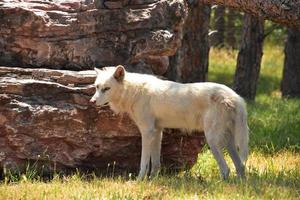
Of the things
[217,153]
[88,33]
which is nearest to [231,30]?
[88,33]

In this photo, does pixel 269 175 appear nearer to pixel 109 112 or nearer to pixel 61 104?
pixel 109 112

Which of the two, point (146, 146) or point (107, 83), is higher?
point (107, 83)

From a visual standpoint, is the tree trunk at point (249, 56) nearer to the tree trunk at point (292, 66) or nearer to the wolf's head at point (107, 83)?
the tree trunk at point (292, 66)

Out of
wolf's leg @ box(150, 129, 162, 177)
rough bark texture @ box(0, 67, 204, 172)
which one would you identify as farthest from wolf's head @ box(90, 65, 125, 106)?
wolf's leg @ box(150, 129, 162, 177)

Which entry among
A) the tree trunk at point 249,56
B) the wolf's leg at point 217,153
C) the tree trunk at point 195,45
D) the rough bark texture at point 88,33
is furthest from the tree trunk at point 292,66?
the wolf's leg at point 217,153

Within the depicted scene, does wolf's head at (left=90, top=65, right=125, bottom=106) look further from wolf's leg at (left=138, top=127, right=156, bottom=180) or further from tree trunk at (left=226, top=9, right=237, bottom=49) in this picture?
tree trunk at (left=226, top=9, right=237, bottom=49)

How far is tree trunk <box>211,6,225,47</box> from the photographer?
88.6ft

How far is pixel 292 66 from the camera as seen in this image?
18891mm

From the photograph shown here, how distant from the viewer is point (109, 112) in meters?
8.75

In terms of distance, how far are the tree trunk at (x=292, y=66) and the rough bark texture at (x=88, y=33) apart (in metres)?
10.0

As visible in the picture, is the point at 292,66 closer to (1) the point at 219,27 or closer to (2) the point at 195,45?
(2) the point at 195,45

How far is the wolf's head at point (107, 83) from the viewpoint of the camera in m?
8.35

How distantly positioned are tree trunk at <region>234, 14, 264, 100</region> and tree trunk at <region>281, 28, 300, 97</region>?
2.36 metres

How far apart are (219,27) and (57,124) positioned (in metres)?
21.0
